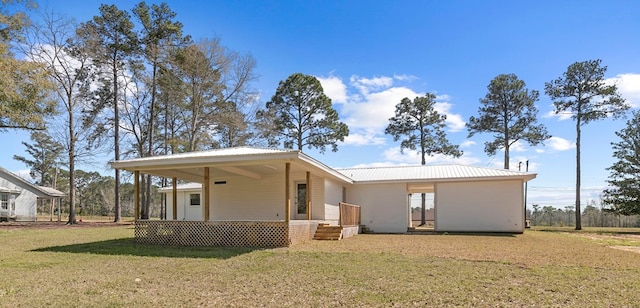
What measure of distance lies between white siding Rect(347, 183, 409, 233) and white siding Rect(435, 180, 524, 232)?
1.51 meters

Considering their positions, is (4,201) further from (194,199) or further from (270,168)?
(270,168)

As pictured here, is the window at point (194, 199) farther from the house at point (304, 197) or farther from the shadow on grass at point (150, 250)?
the shadow on grass at point (150, 250)

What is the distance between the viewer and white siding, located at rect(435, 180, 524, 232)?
A: 1675cm

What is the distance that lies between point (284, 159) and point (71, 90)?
1801 centimetres

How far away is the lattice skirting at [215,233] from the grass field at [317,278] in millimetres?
1445

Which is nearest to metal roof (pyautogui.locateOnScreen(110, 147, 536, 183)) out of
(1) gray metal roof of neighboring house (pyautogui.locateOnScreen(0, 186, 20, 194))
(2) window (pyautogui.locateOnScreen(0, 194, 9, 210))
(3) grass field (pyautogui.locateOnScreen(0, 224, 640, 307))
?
(3) grass field (pyautogui.locateOnScreen(0, 224, 640, 307))

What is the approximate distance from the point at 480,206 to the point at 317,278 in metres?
13.0

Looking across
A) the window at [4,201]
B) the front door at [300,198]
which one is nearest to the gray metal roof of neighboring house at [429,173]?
the front door at [300,198]

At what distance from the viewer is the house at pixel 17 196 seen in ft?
94.3

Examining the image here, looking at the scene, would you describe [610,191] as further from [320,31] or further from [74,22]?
[74,22]

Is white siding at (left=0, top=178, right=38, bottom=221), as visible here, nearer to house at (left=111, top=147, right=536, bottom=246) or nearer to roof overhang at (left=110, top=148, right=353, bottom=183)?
house at (left=111, top=147, right=536, bottom=246)

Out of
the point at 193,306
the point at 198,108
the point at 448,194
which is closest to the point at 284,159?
the point at 193,306

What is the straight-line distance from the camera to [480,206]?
17125 millimetres

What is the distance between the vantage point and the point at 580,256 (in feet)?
28.9
